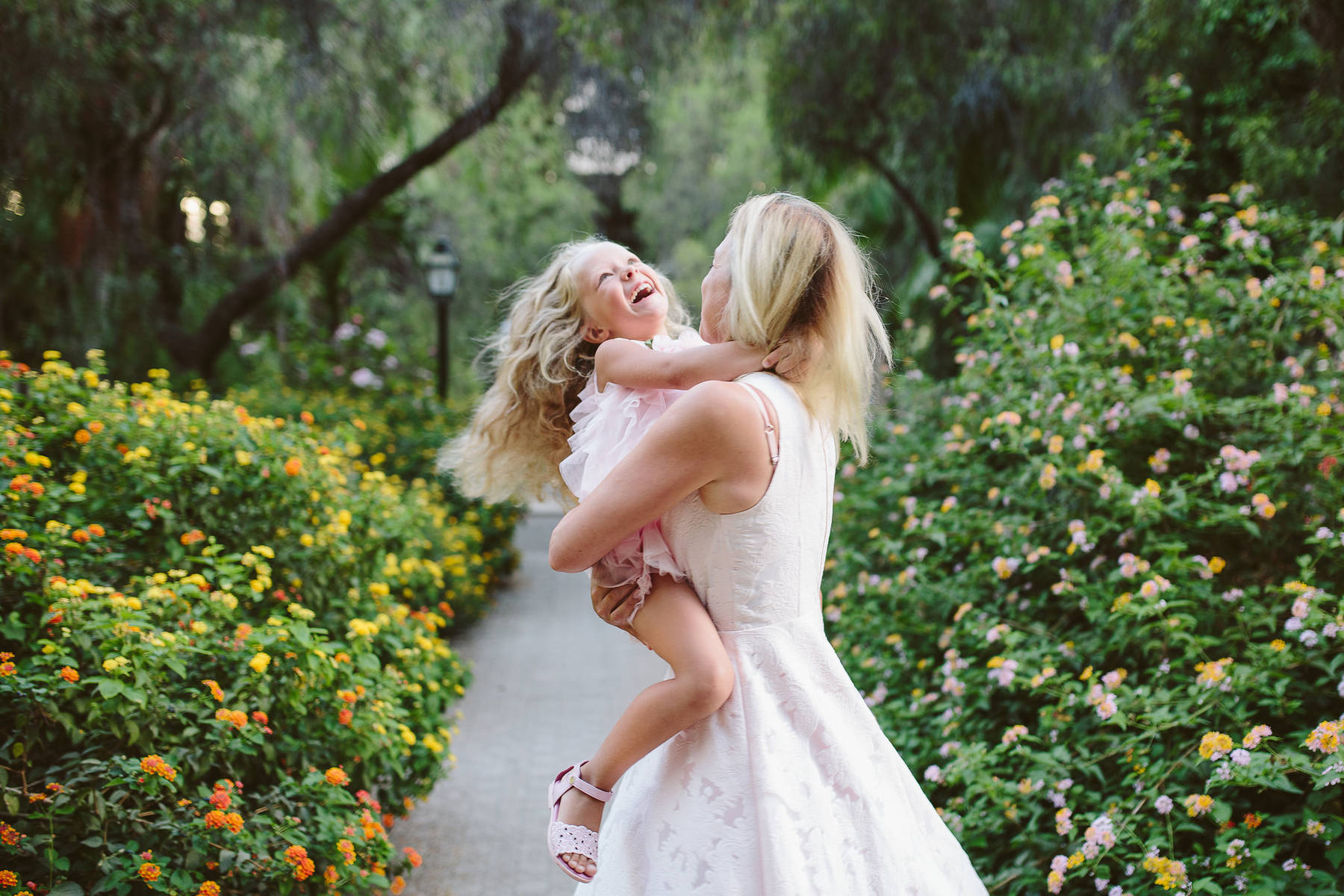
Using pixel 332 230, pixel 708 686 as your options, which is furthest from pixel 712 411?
pixel 332 230

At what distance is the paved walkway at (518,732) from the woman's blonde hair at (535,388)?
84.4 inches

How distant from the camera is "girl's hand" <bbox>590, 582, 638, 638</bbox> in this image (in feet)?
5.51

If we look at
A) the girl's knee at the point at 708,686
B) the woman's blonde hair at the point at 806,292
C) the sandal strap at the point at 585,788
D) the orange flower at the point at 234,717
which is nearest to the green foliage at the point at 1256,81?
the woman's blonde hair at the point at 806,292

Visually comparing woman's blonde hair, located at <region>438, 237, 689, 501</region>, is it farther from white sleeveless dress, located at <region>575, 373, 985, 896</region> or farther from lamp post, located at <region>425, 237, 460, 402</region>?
lamp post, located at <region>425, 237, 460, 402</region>

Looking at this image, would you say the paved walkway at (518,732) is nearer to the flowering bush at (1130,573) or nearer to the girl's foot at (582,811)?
the flowering bush at (1130,573)

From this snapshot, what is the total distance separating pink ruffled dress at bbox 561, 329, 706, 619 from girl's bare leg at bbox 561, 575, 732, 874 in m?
0.04

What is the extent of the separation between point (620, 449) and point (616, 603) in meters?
0.27

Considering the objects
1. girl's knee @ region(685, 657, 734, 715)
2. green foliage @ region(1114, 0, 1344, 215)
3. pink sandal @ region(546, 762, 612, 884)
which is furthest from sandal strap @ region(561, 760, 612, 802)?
green foliage @ region(1114, 0, 1344, 215)

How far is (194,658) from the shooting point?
109 inches

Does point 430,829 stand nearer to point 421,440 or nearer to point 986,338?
point 986,338

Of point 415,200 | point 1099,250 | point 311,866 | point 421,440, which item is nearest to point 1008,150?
point 1099,250

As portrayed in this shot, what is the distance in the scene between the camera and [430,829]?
4.10 m

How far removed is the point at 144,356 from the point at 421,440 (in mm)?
2602

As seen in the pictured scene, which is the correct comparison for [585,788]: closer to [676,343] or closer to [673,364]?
[673,364]
